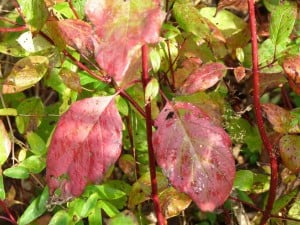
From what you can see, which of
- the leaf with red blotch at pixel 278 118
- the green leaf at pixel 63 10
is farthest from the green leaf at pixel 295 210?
the green leaf at pixel 63 10

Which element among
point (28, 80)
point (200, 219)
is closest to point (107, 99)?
point (28, 80)

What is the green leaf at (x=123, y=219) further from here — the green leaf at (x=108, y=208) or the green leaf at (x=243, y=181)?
the green leaf at (x=243, y=181)

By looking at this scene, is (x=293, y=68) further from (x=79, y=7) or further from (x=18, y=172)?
(x=18, y=172)

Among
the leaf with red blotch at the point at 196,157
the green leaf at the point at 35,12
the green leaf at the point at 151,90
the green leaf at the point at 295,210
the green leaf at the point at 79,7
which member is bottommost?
the green leaf at the point at 295,210

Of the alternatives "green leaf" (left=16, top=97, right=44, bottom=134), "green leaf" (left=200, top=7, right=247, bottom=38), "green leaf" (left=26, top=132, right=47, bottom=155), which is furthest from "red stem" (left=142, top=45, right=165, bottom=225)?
"green leaf" (left=200, top=7, right=247, bottom=38)

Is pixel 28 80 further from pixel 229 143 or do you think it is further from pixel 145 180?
pixel 229 143

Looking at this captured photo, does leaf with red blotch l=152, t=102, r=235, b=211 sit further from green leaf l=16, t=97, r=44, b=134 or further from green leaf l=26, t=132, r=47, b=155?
green leaf l=16, t=97, r=44, b=134
